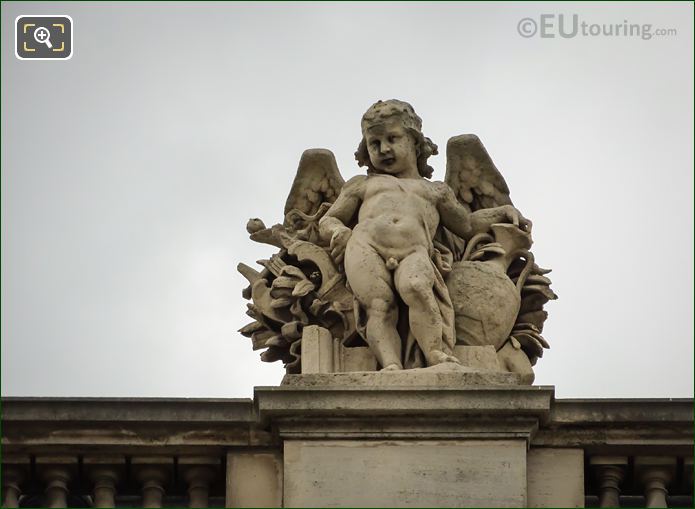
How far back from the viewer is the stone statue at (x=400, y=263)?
89.0ft

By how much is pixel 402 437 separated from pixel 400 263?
2010 mm

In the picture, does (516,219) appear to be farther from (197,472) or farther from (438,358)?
(197,472)

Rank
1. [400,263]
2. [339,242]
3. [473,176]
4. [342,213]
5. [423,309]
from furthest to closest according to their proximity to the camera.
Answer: [473,176] < [342,213] < [339,242] < [400,263] < [423,309]

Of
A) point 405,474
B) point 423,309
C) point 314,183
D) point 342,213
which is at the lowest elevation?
point 405,474

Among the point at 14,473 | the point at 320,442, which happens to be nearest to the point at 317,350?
the point at 320,442

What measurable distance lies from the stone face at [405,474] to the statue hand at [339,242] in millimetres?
2320

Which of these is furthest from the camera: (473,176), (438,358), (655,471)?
(473,176)

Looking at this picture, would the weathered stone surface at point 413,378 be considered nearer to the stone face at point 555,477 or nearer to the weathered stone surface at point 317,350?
the weathered stone surface at point 317,350

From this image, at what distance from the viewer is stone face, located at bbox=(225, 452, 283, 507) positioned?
26156 millimetres

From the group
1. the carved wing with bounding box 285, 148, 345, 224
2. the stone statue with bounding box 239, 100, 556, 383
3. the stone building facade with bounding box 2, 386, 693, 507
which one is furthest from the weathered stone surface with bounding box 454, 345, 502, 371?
the carved wing with bounding box 285, 148, 345, 224

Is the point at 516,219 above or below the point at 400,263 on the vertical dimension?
above

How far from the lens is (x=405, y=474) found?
25828 millimetres

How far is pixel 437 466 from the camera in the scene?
2588cm

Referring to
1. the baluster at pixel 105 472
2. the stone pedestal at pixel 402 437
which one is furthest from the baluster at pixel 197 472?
the stone pedestal at pixel 402 437
